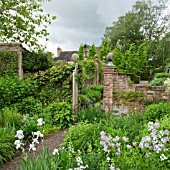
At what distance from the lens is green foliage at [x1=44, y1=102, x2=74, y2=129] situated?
5.43 metres

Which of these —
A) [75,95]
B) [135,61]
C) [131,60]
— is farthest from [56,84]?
[135,61]

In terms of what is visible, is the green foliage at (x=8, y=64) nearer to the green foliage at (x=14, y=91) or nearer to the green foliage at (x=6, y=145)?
the green foliage at (x=14, y=91)

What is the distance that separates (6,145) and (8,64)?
→ 4905mm

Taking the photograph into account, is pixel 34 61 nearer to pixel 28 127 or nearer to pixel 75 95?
pixel 75 95

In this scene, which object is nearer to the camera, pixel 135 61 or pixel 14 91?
pixel 14 91

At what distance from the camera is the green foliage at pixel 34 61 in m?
8.25

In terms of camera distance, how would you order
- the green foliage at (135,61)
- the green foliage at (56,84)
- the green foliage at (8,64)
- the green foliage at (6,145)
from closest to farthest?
the green foliage at (6,145) < the green foliage at (56,84) < the green foliage at (8,64) < the green foliage at (135,61)

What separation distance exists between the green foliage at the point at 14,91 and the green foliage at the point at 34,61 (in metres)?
1.83

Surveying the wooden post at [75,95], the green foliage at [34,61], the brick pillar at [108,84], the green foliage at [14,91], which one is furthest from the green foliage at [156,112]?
the green foliage at [34,61]

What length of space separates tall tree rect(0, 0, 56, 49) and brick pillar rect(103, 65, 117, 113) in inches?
195

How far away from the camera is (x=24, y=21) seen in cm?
972

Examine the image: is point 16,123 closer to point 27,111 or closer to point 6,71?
point 27,111

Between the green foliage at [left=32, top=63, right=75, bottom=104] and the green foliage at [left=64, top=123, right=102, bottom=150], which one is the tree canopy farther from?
the green foliage at [left=64, top=123, right=102, bottom=150]

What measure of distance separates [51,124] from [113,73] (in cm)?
227
